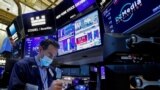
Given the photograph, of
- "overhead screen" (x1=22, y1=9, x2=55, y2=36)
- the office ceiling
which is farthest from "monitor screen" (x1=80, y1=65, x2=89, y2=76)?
the office ceiling

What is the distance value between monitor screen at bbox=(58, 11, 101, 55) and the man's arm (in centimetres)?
105

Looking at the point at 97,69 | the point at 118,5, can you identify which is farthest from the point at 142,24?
the point at 97,69

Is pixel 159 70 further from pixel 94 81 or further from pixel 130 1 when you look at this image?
pixel 94 81

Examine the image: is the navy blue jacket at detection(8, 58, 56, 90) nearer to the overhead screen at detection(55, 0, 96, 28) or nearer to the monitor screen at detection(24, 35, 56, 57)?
the overhead screen at detection(55, 0, 96, 28)

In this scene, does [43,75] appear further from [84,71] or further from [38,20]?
[38,20]

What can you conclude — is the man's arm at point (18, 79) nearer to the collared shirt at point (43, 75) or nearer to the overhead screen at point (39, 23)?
the collared shirt at point (43, 75)

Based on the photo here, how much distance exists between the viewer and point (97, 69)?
292 centimetres

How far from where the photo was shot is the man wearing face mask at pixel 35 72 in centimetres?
250

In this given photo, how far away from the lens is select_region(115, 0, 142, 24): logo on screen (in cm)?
206

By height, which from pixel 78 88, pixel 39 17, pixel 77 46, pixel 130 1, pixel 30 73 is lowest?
pixel 78 88

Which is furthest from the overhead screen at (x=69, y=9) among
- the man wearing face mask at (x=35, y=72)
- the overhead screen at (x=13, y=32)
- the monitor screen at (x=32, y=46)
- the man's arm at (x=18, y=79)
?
the overhead screen at (x=13, y=32)

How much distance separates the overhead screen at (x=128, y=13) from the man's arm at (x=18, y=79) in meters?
1.09

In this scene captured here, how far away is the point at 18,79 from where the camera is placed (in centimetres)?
251

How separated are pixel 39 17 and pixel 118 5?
2672mm
